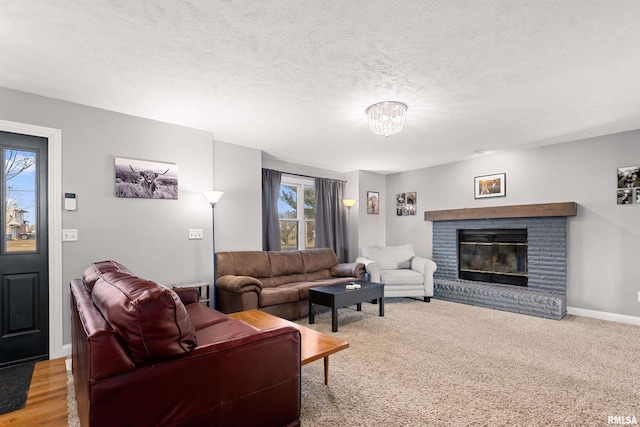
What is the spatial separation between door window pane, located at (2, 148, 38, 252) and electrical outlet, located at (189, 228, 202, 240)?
139cm

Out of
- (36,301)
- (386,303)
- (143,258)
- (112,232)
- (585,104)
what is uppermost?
(585,104)

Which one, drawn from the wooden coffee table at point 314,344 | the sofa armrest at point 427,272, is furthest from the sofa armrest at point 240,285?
the sofa armrest at point 427,272

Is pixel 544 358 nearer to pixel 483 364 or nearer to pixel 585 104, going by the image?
pixel 483 364

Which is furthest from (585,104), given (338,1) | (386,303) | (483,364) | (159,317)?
(159,317)

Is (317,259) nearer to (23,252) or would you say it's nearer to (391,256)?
(391,256)

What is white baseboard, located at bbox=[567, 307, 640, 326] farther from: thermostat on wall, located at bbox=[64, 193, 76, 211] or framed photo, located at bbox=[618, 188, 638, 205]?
thermostat on wall, located at bbox=[64, 193, 76, 211]

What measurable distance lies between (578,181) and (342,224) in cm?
368

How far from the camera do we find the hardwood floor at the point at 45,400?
6.54ft

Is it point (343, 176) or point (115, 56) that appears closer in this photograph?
point (115, 56)

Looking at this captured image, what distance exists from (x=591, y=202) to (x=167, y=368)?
5128 mm

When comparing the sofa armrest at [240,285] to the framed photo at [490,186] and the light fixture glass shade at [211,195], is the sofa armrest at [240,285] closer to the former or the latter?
the light fixture glass shade at [211,195]

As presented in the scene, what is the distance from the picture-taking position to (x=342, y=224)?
249 inches

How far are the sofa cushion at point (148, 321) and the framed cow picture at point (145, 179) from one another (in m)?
2.26

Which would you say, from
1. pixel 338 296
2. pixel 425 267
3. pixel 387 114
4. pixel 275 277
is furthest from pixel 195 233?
pixel 425 267
